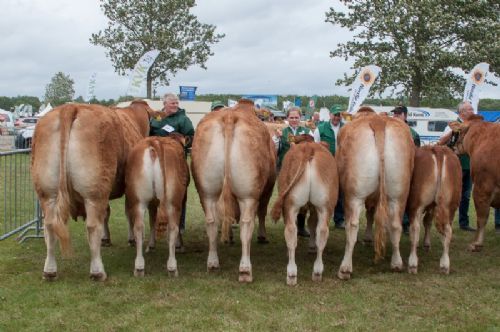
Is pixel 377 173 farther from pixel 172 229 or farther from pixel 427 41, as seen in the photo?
pixel 427 41

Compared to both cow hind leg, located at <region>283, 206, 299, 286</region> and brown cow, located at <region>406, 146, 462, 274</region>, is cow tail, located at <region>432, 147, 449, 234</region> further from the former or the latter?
cow hind leg, located at <region>283, 206, 299, 286</region>

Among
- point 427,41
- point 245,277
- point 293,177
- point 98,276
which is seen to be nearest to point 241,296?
point 245,277

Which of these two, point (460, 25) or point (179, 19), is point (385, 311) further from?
point (179, 19)

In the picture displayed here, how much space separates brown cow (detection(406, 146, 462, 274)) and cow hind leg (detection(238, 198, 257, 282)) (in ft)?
6.49

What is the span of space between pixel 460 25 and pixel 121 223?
2146cm

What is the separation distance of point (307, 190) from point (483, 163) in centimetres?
305

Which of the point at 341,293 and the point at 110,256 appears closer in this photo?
the point at 341,293

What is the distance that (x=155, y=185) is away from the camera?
5801 millimetres

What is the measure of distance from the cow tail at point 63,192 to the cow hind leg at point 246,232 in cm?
184

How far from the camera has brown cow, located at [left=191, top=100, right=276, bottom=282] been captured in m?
5.73

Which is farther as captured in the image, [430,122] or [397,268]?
[430,122]

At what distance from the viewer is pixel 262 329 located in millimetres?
4594

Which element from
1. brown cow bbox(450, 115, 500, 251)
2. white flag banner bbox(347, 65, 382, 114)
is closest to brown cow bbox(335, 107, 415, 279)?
brown cow bbox(450, 115, 500, 251)

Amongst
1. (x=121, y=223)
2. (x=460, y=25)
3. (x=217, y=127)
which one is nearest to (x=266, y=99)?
(x=460, y=25)
